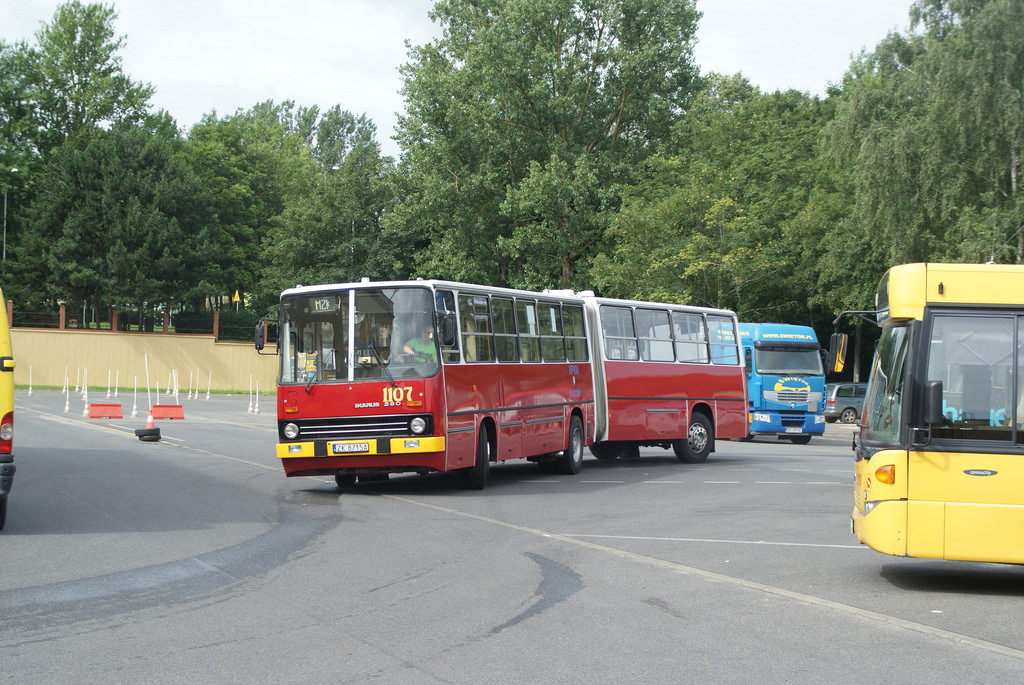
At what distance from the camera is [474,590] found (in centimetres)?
880

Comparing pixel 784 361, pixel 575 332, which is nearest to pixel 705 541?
pixel 575 332

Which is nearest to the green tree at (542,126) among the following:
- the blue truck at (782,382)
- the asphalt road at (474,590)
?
the blue truck at (782,382)

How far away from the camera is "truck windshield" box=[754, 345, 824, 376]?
31.7m

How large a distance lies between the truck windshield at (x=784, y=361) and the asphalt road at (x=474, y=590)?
14.9 metres

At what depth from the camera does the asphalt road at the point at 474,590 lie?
6.46 m

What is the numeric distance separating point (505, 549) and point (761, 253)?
3135cm

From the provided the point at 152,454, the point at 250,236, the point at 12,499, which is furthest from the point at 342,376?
the point at 250,236

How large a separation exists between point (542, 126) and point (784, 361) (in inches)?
847

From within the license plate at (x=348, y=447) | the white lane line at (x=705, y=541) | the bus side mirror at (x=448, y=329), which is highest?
the bus side mirror at (x=448, y=329)

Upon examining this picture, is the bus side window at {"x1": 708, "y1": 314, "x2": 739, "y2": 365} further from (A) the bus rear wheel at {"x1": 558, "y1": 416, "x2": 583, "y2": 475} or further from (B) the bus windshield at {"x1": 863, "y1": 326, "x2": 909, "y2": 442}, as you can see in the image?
(B) the bus windshield at {"x1": 863, "y1": 326, "x2": 909, "y2": 442}

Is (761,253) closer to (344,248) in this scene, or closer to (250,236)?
(344,248)

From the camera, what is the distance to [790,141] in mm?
52250

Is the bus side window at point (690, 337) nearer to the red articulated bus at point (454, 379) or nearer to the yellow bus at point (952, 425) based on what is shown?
the red articulated bus at point (454, 379)

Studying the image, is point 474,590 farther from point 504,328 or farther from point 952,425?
point 504,328
